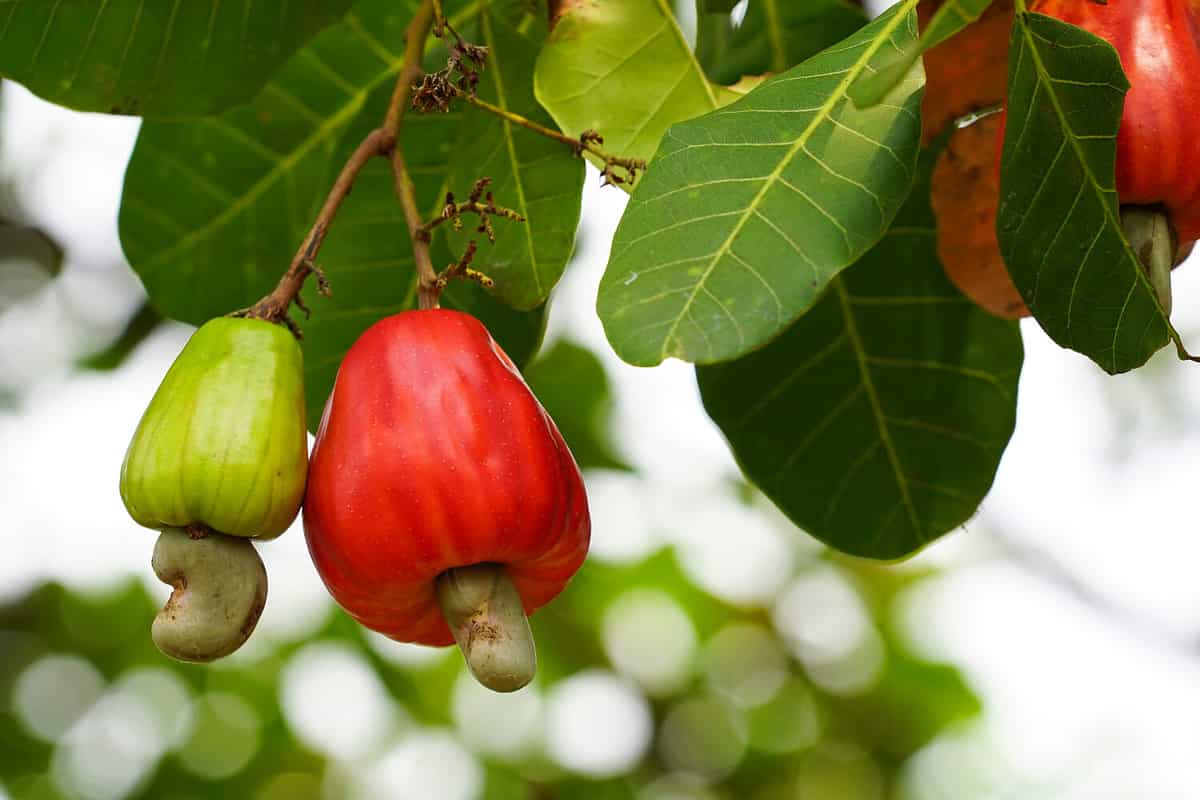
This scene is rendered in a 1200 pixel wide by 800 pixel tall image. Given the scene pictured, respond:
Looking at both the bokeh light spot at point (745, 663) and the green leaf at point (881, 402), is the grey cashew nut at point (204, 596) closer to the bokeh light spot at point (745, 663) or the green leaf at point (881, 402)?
the green leaf at point (881, 402)

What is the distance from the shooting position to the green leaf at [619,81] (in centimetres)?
139

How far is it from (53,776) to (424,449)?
253 centimetres

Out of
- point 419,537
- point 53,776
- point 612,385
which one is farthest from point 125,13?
point 53,776

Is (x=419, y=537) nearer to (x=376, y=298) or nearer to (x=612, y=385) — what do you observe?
(x=376, y=298)

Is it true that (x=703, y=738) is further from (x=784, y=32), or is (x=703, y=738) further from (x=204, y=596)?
(x=204, y=596)

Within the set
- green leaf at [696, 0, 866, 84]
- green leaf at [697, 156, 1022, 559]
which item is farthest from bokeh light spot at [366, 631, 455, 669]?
green leaf at [696, 0, 866, 84]

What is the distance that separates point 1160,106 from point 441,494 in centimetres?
62

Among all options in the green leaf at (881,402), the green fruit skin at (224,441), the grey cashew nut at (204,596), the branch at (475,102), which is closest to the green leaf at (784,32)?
the green leaf at (881,402)

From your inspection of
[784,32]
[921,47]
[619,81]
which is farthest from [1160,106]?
[784,32]

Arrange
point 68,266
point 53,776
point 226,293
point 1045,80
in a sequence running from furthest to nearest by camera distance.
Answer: point 53,776 → point 68,266 → point 226,293 → point 1045,80

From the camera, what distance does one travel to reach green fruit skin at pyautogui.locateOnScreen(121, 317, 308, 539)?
1091 millimetres

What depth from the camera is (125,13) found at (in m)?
1.41

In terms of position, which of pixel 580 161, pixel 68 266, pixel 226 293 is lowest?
pixel 68 266

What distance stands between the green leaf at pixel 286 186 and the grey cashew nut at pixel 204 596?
1.87 ft
